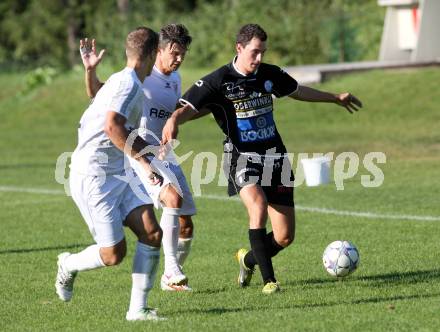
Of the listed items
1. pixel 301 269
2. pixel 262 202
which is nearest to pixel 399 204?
pixel 301 269

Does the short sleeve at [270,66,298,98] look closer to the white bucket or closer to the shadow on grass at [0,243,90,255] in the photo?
the shadow on grass at [0,243,90,255]

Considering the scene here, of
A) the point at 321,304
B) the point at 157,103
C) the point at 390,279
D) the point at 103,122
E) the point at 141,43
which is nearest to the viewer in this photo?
the point at 141,43

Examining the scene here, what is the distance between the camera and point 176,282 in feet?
29.5

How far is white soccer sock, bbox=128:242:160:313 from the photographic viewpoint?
7574 mm

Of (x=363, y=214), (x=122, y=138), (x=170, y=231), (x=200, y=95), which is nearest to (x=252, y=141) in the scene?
(x=200, y=95)

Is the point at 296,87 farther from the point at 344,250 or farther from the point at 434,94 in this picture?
the point at 434,94

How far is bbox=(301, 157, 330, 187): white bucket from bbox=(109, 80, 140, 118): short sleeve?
9160mm

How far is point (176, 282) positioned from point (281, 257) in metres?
1.88

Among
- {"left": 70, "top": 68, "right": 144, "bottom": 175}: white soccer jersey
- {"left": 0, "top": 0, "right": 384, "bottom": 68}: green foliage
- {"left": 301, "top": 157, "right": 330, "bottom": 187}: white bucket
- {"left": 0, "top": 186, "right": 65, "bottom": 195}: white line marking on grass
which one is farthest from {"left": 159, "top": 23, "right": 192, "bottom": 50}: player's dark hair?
{"left": 0, "top": 0, "right": 384, "bottom": 68}: green foliage

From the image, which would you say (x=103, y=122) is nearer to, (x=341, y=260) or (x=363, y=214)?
(x=341, y=260)

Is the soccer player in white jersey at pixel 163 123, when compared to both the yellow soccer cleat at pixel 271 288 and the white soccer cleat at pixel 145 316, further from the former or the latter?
the white soccer cleat at pixel 145 316

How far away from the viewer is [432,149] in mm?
21391

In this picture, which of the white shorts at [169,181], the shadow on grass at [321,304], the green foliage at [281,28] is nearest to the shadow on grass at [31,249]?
the white shorts at [169,181]

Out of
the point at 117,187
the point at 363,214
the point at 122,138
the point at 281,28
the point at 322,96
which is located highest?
the point at 281,28
